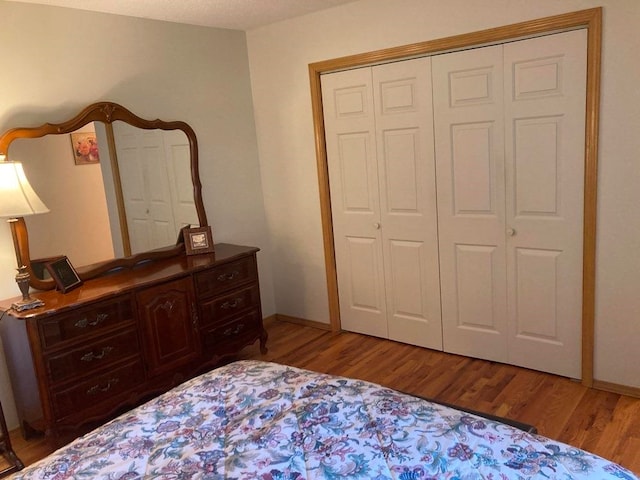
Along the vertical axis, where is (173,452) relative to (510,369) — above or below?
above

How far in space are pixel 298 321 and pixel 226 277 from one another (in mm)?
1047

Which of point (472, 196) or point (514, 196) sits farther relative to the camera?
point (472, 196)

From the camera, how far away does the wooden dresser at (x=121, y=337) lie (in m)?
2.54

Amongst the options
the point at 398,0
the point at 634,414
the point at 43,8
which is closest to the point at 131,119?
the point at 43,8

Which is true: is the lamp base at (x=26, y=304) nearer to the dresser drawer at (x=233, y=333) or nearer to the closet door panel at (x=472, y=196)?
the dresser drawer at (x=233, y=333)

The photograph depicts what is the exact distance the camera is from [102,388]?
108 inches

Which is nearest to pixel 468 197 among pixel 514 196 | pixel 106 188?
pixel 514 196

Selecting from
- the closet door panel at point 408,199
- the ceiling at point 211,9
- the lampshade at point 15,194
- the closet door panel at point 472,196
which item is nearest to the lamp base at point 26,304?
the lampshade at point 15,194

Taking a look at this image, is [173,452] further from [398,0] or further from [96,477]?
[398,0]

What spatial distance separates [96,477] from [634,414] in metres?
2.46

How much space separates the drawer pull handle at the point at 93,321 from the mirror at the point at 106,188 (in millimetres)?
386

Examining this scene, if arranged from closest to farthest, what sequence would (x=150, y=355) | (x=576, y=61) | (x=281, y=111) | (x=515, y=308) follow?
(x=576, y=61) < (x=150, y=355) < (x=515, y=308) < (x=281, y=111)

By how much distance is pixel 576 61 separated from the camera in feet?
8.81

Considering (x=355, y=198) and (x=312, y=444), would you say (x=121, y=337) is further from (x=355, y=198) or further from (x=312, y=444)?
(x=355, y=198)
